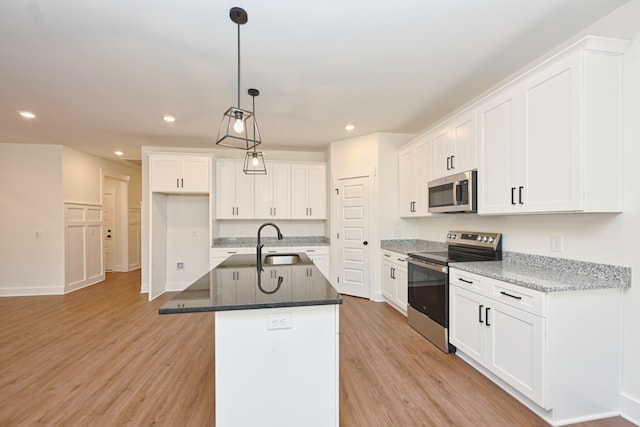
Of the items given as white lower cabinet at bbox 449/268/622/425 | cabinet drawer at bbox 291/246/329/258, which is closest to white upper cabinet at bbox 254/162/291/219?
cabinet drawer at bbox 291/246/329/258

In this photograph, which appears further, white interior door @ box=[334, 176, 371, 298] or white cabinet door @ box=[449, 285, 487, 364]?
white interior door @ box=[334, 176, 371, 298]

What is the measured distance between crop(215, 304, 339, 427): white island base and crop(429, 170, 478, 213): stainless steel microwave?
191 centimetres

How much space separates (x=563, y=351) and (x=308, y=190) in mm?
3963

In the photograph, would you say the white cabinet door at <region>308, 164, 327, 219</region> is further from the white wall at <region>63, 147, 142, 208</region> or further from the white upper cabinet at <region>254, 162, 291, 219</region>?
the white wall at <region>63, 147, 142, 208</region>

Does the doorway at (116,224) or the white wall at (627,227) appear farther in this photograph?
the doorway at (116,224)

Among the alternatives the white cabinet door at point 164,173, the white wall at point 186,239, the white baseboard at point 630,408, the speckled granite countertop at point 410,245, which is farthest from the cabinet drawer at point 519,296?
the white wall at point 186,239

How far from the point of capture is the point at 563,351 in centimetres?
176

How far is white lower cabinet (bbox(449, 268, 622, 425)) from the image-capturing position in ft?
5.74

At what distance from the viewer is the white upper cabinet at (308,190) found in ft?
16.6

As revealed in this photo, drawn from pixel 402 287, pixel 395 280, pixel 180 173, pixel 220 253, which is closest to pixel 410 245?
pixel 395 280

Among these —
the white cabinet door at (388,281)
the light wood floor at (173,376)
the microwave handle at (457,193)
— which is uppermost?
the microwave handle at (457,193)

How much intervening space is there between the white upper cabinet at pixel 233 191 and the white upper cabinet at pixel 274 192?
0.14 metres

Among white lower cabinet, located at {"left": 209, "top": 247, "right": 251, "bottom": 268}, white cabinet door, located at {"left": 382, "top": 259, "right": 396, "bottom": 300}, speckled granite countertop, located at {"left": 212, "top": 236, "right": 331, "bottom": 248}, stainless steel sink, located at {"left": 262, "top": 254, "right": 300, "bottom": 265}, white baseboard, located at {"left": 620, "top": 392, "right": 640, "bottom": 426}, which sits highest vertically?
stainless steel sink, located at {"left": 262, "top": 254, "right": 300, "bottom": 265}

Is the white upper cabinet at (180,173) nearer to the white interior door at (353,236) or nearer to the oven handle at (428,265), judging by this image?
the white interior door at (353,236)
